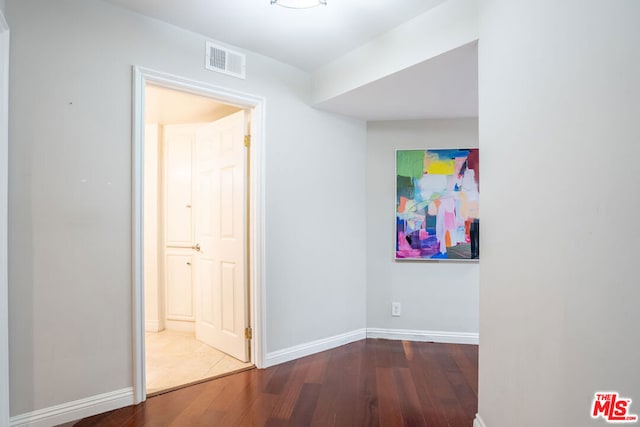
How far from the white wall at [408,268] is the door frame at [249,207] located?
4.06 feet

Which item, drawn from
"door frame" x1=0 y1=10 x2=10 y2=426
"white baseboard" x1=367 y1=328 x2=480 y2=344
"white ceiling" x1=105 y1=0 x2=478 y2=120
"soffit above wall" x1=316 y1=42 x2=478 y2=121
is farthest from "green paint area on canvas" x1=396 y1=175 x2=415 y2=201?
"door frame" x1=0 y1=10 x2=10 y2=426

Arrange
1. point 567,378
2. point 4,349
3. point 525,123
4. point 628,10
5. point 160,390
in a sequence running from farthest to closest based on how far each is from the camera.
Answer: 1. point 160,390
2. point 4,349
3. point 525,123
4. point 567,378
5. point 628,10

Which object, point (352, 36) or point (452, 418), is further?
point (352, 36)

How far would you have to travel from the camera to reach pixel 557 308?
1.13m

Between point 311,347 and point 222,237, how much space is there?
125 cm

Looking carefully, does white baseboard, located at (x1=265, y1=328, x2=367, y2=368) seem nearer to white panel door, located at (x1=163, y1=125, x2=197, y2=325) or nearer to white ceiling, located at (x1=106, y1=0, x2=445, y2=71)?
white panel door, located at (x1=163, y1=125, x2=197, y2=325)

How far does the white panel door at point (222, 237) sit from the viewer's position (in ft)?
9.59

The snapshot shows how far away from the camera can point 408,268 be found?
3.51 metres

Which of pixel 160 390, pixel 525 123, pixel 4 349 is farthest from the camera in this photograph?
pixel 160 390

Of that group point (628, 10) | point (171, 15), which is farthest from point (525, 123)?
point (171, 15)

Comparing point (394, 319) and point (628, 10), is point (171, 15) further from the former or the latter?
point (394, 319)

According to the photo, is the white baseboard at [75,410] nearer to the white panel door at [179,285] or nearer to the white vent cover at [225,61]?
the white panel door at [179,285]

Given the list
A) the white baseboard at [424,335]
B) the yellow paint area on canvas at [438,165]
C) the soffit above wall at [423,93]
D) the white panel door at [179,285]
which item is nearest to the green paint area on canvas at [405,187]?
the yellow paint area on canvas at [438,165]

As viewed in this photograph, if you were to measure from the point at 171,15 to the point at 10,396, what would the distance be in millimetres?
2362
